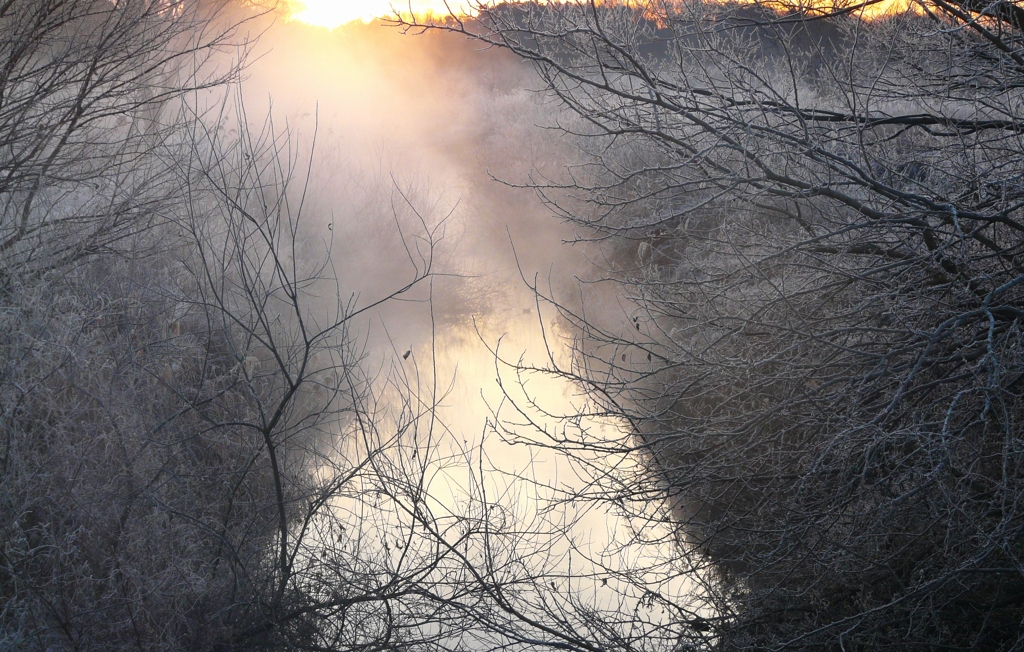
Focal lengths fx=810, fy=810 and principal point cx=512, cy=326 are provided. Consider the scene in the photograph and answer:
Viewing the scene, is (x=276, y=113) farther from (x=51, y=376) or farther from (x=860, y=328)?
(x=860, y=328)

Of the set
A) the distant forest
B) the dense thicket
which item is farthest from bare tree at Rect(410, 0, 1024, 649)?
the dense thicket

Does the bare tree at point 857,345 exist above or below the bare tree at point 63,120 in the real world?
below

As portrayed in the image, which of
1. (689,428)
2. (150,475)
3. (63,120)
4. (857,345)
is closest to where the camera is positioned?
(857,345)

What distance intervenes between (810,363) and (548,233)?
29.6ft

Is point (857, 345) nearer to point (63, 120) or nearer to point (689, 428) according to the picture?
point (689, 428)

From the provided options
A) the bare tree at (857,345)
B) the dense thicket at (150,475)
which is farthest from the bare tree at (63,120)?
the bare tree at (857,345)

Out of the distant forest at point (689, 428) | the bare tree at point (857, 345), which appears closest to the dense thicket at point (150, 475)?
the distant forest at point (689, 428)

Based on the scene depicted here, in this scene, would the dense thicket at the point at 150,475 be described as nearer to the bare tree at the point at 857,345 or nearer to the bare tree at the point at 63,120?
the bare tree at the point at 63,120

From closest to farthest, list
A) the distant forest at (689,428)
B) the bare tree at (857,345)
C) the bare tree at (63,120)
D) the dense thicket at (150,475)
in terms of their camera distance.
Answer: the bare tree at (857,345)
the distant forest at (689,428)
the dense thicket at (150,475)
the bare tree at (63,120)

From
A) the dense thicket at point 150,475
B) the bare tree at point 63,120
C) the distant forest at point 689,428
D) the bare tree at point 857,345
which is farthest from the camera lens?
the bare tree at point 63,120

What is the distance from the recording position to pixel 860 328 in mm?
2705

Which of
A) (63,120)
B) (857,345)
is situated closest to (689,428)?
(857,345)

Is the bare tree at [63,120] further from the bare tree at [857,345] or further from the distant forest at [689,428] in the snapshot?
the bare tree at [857,345]

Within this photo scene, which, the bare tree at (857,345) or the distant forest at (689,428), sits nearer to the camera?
the bare tree at (857,345)
